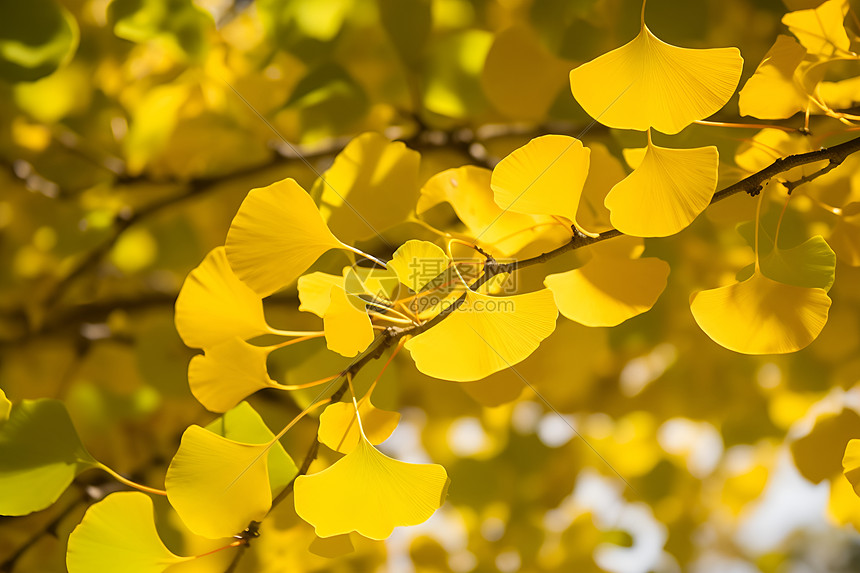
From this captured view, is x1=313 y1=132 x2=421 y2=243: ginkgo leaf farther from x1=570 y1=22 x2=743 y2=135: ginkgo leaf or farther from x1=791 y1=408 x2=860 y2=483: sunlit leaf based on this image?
x1=791 y1=408 x2=860 y2=483: sunlit leaf

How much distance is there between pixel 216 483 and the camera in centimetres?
19

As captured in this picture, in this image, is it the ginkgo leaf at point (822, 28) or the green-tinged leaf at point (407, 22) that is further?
the green-tinged leaf at point (407, 22)

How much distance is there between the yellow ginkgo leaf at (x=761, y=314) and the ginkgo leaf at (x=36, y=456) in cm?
21

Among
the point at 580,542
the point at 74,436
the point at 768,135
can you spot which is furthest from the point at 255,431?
the point at 580,542

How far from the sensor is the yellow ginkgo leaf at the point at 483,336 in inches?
6.6

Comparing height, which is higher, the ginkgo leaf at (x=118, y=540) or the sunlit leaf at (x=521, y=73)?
the sunlit leaf at (x=521, y=73)

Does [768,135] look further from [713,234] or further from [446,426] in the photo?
[446,426]

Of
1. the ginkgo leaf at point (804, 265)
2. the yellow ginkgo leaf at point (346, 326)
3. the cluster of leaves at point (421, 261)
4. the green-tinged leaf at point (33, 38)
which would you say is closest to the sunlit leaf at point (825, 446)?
the cluster of leaves at point (421, 261)

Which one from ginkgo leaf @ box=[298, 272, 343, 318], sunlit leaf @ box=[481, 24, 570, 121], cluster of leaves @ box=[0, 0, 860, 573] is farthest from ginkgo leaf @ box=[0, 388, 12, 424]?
sunlit leaf @ box=[481, 24, 570, 121]

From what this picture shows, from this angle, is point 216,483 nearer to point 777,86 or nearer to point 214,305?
point 214,305

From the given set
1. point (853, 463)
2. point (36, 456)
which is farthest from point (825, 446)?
point (36, 456)

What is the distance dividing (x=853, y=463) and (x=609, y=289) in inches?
3.5

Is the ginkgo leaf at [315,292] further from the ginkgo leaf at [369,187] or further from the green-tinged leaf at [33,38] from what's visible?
the green-tinged leaf at [33,38]

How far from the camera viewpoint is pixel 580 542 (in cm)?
44
